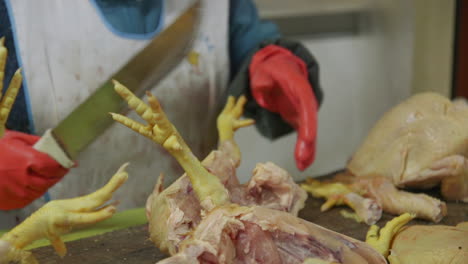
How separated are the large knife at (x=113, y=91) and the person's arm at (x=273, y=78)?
16 cm

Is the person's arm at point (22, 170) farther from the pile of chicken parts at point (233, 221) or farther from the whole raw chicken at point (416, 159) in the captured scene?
the whole raw chicken at point (416, 159)

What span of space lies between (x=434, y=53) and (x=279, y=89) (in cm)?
124

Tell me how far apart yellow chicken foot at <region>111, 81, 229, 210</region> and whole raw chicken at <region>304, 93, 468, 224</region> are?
0.37 metres

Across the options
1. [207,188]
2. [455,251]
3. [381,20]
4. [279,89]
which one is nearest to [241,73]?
[279,89]

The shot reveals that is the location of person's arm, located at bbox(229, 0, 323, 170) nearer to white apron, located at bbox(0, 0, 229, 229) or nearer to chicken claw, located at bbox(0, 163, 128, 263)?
white apron, located at bbox(0, 0, 229, 229)

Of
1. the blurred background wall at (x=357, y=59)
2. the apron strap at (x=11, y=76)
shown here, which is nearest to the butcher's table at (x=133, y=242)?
the apron strap at (x=11, y=76)

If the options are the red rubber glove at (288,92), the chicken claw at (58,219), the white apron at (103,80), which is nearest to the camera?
the chicken claw at (58,219)

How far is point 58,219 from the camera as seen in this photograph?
0.76 metres

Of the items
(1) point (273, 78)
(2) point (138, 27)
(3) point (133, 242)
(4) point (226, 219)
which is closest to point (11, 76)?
(2) point (138, 27)

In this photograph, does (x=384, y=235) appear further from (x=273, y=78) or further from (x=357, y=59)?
(x=357, y=59)

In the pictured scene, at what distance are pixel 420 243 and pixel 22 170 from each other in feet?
2.30

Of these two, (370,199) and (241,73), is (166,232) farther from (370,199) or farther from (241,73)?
(241,73)

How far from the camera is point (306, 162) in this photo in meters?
1.08

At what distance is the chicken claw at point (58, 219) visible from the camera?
763 millimetres
